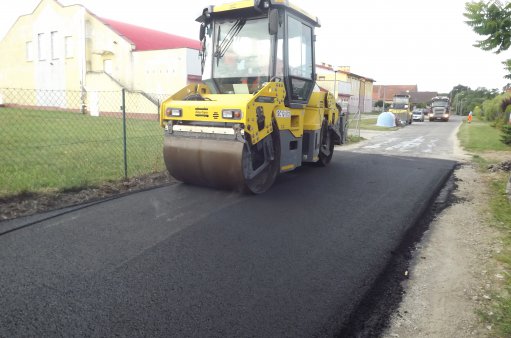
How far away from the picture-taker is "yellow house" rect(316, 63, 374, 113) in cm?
3972

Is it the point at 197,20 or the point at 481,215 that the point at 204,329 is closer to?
the point at 481,215

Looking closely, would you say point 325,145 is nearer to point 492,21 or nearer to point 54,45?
point 492,21

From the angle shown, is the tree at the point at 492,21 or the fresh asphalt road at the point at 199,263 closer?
the fresh asphalt road at the point at 199,263

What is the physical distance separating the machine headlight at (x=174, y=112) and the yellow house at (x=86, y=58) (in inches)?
730

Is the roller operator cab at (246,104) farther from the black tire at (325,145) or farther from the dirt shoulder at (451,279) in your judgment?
the dirt shoulder at (451,279)

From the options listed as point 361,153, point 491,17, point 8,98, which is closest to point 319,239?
point 491,17

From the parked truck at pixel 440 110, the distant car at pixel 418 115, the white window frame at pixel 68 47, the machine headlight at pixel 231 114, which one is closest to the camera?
the machine headlight at pixel 231 114

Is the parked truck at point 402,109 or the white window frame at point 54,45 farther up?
the white window frame at point 54,45

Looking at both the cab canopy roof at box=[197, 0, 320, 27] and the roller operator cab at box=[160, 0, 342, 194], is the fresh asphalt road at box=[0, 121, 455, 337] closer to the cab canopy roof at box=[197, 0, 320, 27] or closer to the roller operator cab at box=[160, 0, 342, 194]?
the roller operator cab at box=[160, 0, 342, 194]

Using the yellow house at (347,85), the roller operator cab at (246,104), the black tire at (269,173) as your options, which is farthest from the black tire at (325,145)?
the yellow house at (347,85)

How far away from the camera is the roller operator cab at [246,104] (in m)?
5.74

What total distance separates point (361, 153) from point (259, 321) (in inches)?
383

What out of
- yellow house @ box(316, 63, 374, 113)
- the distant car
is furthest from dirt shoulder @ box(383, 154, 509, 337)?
the distant car

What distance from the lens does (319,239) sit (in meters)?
4.32
